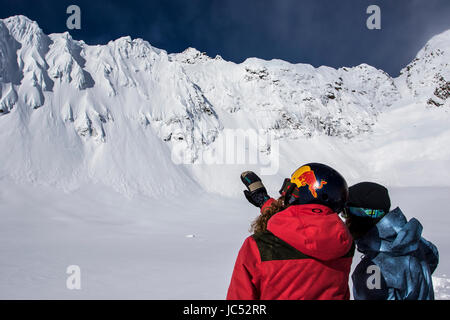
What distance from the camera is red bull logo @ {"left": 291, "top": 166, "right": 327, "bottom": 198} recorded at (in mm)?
1739

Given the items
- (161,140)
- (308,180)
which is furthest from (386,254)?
(161,140)

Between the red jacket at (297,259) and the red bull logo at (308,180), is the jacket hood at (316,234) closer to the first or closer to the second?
the red jacket at (297,259)

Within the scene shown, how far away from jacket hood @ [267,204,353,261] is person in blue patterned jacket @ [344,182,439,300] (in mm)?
661

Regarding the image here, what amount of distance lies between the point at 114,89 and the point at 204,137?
47.0 feet

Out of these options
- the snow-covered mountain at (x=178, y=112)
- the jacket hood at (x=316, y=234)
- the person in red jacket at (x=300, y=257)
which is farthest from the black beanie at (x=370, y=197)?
the snow-covered mountain at (x=178, y=112)

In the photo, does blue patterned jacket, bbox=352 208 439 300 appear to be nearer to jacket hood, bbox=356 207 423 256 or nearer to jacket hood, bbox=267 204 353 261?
jacket hood, bbox=356 207 423 256

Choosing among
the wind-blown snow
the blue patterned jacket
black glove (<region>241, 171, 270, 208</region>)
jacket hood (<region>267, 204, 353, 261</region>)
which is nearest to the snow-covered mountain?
the wind-blown snow

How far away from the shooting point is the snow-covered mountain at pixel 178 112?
87.3 ft

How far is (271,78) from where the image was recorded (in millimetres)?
51625

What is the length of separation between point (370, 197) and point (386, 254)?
0.45 m

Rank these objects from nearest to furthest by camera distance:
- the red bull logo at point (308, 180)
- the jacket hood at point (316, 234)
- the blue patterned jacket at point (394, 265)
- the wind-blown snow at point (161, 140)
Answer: the jacket hood at point (316, 234), the red bull logo at point (308, 180), the blue patterned jacket at point (394, 265), the wind-blown snow at point (161, 140)

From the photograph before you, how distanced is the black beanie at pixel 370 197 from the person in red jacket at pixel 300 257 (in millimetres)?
503

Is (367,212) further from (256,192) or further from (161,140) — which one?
(161,140)

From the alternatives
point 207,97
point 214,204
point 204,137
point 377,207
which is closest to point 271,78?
point 207,97
